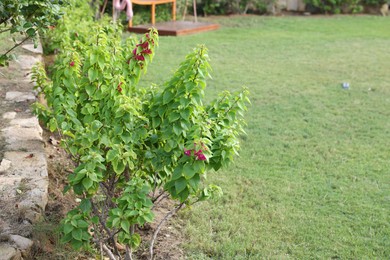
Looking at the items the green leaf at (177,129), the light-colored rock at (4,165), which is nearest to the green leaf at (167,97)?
the green leaf at (177,129)

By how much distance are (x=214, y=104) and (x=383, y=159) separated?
7.11 ft

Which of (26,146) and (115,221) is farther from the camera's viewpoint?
(26,146)

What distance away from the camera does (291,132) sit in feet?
17.4

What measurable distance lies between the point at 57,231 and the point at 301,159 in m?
2.21

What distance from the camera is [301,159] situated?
4723mm

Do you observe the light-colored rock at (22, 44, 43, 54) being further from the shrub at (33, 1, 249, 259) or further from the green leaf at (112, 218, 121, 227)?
the green leaf at (112, 218, 121, 227)

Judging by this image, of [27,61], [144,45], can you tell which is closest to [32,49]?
[27,61]

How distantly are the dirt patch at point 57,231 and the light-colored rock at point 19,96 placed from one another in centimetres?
78

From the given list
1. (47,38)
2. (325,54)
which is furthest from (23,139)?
(325,54)

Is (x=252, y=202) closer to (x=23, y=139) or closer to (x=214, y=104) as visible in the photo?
(x=214, y=104)

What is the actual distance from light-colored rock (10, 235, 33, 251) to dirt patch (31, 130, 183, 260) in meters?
0.05

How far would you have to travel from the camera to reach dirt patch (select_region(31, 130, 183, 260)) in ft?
10.1

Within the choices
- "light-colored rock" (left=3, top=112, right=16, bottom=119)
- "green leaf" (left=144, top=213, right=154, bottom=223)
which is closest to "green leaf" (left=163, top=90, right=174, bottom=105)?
"green leaf" (left=144, top=213, right=154, bottom=223)

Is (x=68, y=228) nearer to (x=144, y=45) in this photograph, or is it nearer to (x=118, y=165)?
(x=118, y=165)
